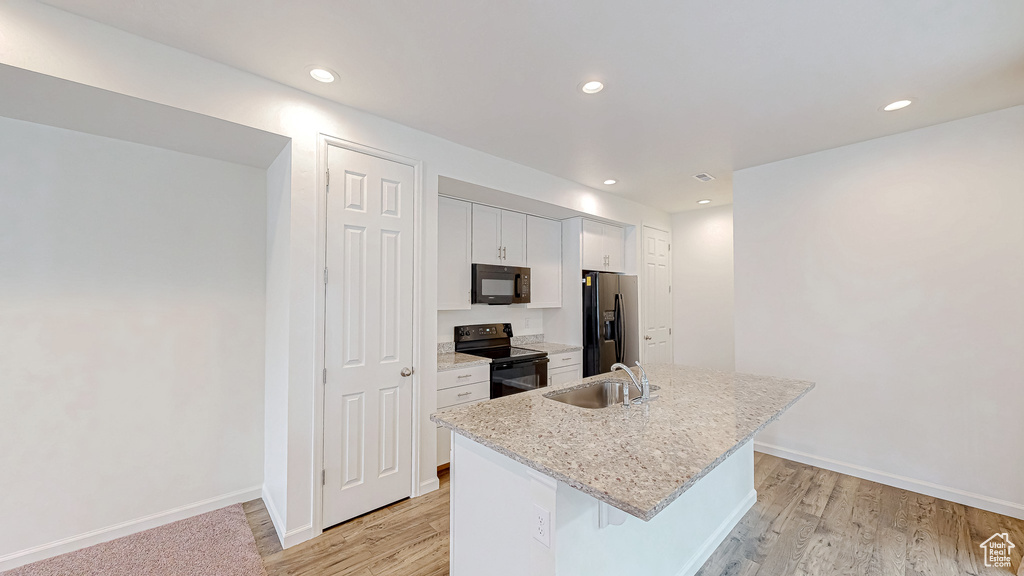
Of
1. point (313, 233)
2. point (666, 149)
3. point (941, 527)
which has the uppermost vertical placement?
point (666, 149)

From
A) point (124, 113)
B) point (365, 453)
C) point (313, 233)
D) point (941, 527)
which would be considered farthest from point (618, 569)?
point (124, 113)

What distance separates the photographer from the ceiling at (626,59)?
1.62 m

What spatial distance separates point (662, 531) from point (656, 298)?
12.1 ft

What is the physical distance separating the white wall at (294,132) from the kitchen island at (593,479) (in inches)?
40.5

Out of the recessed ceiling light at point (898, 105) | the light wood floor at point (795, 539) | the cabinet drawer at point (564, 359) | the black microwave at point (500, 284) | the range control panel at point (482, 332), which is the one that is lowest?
the light wood floor at point (795, 539)

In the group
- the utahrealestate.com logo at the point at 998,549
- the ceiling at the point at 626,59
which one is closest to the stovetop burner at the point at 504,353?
the ceiling at the point at 626,59

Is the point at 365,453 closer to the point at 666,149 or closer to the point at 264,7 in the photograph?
the point at 264,7

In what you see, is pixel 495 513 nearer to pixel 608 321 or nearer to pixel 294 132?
pixel 294 132

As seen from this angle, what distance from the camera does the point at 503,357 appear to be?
3.57 meters

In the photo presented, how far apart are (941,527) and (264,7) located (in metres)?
4.36

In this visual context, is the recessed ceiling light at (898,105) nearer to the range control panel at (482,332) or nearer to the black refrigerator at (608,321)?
the black refrigerator at (608,321)

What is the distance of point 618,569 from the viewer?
1.45 m

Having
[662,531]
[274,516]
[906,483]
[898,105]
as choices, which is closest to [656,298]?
[906,483]

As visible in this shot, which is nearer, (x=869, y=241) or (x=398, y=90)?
(x=398, y=90)
